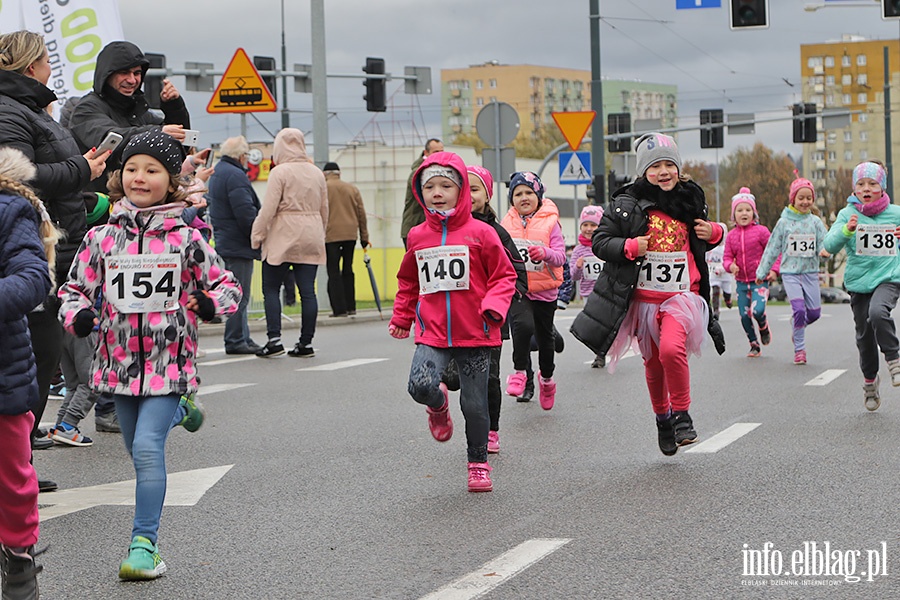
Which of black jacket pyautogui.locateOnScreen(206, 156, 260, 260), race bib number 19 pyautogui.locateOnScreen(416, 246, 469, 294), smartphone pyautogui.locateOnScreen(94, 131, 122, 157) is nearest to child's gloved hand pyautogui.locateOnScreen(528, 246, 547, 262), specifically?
race bib number 19 pyautogui.locateOnScreen(416, 246, 469, 294)

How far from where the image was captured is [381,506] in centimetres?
718

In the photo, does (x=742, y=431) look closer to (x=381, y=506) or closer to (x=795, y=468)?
(x=795, y=468)

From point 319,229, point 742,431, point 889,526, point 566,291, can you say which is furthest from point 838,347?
point 889,526

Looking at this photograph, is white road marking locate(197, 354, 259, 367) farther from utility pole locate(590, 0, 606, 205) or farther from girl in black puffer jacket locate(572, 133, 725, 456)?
utility pole locate(590, 0, 606, 205)

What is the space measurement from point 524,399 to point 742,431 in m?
2.35

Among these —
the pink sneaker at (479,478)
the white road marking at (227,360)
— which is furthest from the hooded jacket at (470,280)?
the white road marking at (227,360)

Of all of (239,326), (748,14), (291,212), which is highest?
(748,14)

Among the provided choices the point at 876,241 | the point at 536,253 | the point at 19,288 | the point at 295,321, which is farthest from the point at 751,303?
the point at 19,288

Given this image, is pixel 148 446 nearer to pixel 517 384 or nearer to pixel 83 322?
pixel 83 322

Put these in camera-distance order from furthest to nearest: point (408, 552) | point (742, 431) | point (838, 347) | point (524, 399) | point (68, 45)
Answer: point (838, 347)
point (68, 45)
point (524, 399)
point (742, 431)
point (408, 552)

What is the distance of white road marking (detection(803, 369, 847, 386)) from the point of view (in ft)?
43.2

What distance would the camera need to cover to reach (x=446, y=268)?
778cm

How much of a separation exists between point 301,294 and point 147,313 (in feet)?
31.8

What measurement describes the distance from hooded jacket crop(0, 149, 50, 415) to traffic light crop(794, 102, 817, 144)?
38.8 meters
